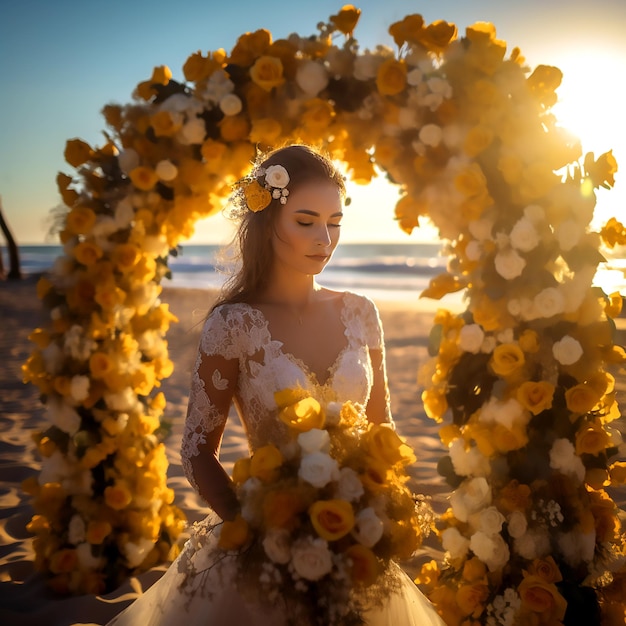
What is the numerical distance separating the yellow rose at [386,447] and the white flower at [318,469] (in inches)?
5.2

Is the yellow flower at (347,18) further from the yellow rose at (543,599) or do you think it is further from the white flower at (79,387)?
the yellow rose at (543,599)

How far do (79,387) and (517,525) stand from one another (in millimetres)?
2240

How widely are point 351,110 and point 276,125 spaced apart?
0.35 metres

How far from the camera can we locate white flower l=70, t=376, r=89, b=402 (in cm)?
307

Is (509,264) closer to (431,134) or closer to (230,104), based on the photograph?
(431,134)

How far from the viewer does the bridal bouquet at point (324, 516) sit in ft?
4.91

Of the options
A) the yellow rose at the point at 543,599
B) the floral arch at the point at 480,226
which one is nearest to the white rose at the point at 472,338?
the floral arch at the point at 480,226

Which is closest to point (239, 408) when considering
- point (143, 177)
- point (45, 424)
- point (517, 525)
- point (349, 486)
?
point (349, 486)

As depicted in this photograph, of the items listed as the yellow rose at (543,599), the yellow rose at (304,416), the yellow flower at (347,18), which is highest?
the yellow flower at (347,18)

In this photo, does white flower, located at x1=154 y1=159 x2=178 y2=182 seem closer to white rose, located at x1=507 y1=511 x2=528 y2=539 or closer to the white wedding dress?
the white wedding dress

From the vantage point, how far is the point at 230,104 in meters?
2.71

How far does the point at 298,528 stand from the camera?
154 cm

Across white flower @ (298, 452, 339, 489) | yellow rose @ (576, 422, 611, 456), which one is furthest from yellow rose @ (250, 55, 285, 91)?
yellow rose @ (576, 422, 611, 456)

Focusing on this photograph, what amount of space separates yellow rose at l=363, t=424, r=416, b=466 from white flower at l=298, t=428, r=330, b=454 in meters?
0.14
